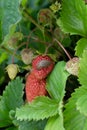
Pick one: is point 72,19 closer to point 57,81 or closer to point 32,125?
point 57,81

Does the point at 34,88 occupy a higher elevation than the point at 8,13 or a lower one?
lower

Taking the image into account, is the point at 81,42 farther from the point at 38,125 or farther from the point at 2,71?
the point at 2,71

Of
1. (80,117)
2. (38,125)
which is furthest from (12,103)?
(80,117)

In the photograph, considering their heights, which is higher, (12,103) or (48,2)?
(48,2)

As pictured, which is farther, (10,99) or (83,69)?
(10,99)

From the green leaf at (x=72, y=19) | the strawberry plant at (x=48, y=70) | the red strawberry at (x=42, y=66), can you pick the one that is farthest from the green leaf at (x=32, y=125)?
the green leaf at (x=72, y=19)

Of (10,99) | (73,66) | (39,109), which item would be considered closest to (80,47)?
(73,66)

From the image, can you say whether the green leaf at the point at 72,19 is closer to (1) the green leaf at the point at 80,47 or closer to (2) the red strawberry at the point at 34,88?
(1) the green leaf at the point at 80,47
